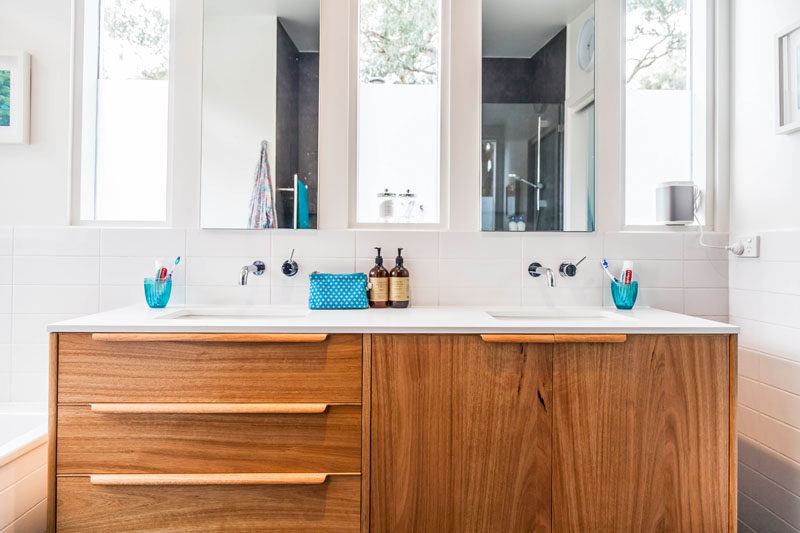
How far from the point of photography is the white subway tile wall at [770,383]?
5.16 feet

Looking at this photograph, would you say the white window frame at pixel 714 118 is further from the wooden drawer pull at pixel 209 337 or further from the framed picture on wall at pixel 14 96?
the framed picture on wall at pixel 14 96

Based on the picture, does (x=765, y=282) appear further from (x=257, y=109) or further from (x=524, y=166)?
(x=257, y=109)

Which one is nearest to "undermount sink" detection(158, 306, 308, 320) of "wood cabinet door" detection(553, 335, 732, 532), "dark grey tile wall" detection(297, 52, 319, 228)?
"dark grey tile wall" detection(297, 52, 319, 228)

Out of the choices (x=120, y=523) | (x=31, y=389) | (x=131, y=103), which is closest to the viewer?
(x=120, y=523)

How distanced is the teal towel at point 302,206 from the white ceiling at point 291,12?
58cm

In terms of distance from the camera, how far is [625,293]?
72.1 inches

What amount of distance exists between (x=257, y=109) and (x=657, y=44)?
180 cm

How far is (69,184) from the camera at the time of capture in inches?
75.1

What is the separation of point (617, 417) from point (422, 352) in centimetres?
63

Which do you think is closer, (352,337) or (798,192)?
(352,337)

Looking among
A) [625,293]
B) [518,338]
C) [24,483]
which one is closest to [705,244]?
[625,293]

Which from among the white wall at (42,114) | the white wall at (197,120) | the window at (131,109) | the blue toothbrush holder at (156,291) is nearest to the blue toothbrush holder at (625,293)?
the white wall at (197,120)

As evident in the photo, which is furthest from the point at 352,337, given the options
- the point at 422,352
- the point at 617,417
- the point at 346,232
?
the point at 617,417

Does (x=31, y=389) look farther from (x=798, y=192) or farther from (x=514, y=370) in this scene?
(x=798, y=192)
